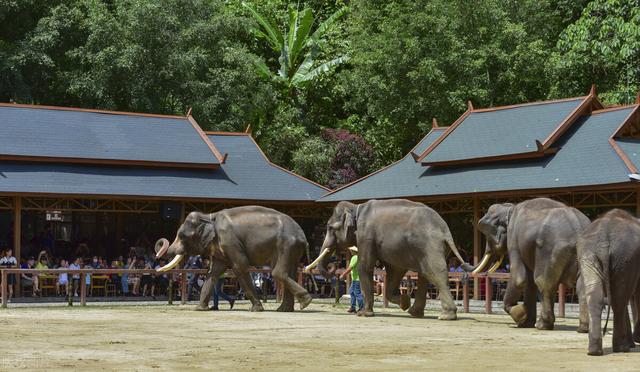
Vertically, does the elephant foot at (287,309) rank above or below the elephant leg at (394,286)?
below

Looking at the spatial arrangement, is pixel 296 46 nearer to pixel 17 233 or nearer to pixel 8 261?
pixel 17 233

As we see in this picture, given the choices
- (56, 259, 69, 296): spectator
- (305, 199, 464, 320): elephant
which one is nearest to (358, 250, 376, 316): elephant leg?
(305, 199, 464, 320): elephant

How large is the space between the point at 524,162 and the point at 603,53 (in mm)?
9211

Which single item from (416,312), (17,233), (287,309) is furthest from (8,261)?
(416,312)

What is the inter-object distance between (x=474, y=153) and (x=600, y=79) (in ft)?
37.4

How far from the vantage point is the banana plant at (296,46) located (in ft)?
171

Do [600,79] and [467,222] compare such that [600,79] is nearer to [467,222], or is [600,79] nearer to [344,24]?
[467,222]

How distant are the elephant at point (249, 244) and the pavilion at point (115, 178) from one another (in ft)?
25.0

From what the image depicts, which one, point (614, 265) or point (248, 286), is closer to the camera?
point (614, 265)

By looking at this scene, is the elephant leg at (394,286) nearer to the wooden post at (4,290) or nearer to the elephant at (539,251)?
the elephant at (539,251)

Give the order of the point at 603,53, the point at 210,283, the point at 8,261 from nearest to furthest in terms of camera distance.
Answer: the point at 210,283 < the point at 8,261 < the point at 603,53

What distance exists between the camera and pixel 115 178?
34875 mm

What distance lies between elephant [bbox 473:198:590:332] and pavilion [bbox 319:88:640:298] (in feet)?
26.7

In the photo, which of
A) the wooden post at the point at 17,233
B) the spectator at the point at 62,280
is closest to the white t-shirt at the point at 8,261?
the wooden post at the point at 17,233
